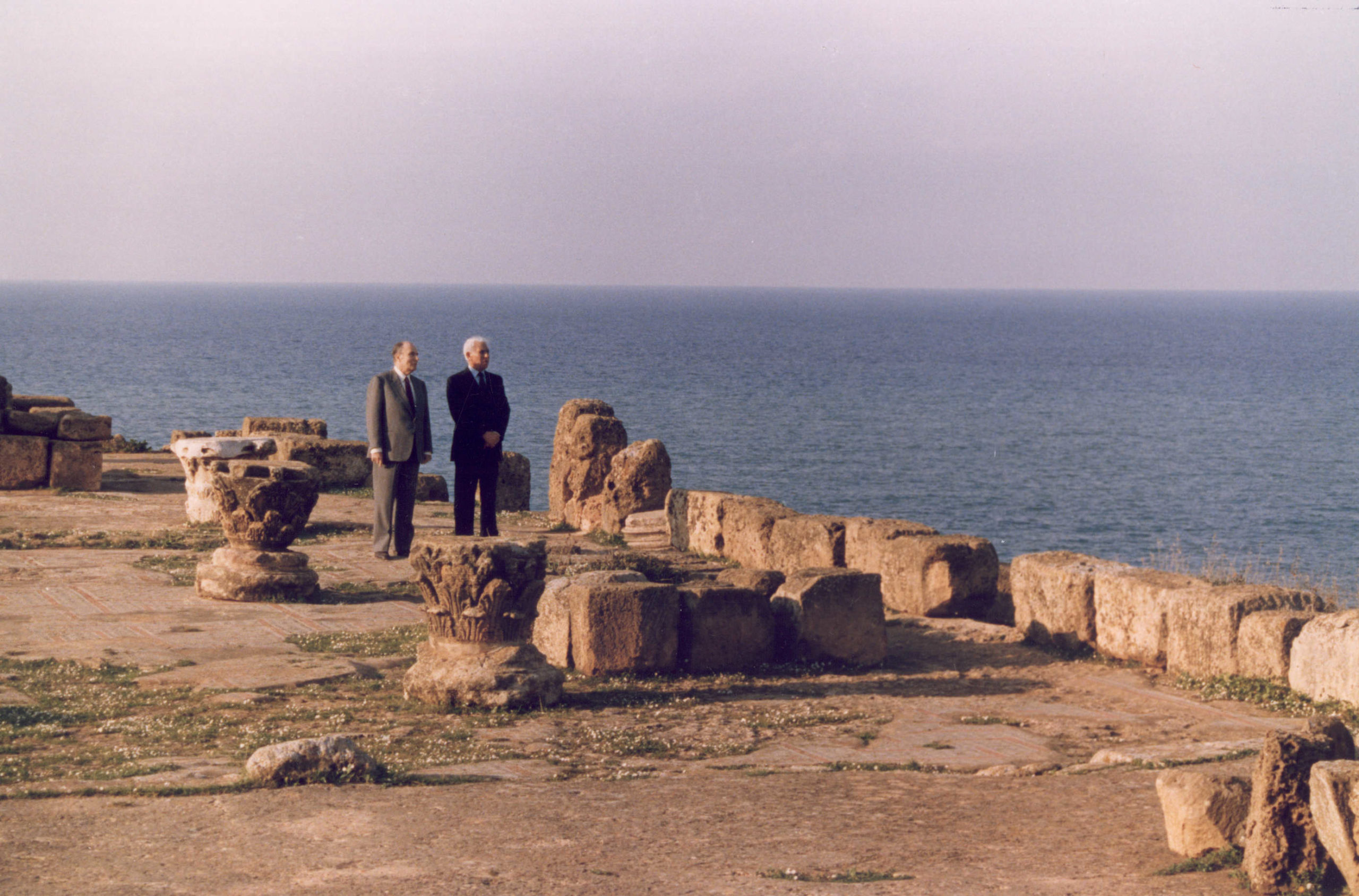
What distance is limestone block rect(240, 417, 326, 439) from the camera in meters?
19.2

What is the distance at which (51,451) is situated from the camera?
57.5ft

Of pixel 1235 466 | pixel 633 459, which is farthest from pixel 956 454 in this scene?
pixel 633 459

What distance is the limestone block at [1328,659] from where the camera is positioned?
8.75 metres

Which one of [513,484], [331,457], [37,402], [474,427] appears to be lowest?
[513,484]

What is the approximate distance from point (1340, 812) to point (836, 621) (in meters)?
4.99

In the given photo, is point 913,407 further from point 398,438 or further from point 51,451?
point 398,438

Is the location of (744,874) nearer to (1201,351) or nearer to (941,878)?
(941,878)

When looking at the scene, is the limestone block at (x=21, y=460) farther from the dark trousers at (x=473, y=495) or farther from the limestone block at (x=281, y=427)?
the dark trousers at (x=473, y=495)

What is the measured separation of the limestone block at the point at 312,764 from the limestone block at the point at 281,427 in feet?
40.2

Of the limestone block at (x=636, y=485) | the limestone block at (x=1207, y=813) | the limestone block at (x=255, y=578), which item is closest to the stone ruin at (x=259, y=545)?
the limestone block at (x=255, y=578)

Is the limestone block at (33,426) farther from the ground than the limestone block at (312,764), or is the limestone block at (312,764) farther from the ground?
the limestone block at (33,426)

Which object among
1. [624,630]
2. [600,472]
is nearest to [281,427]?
[600,472]

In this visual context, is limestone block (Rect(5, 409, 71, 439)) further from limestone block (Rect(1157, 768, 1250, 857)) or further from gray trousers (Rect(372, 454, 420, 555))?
limestone block (Rect(1157, 768, 1250, 857))

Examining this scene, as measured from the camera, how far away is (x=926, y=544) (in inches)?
467
